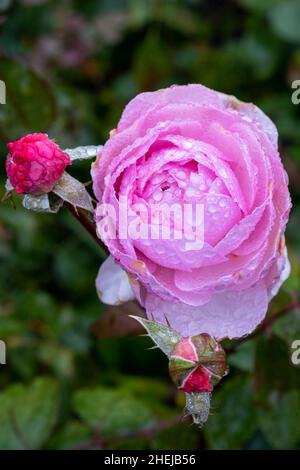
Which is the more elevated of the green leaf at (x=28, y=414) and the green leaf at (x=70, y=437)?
the green leaf at (x=28, y=414)

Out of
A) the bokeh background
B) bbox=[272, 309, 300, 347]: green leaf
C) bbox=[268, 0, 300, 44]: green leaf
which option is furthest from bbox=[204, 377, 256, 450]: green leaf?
bbox=[268, 0, 300, 44]: green leaf

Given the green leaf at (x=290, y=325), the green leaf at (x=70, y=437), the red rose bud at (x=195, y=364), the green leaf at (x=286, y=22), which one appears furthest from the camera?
the green leaf at (x=286, y=22)

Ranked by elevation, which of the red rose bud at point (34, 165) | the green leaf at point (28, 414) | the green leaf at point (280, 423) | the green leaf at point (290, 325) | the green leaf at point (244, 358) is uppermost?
the red rose bud at point (34, 165)

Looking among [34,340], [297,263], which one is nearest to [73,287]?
→ [34,340]

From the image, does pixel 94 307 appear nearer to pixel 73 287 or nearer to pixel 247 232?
pixel 73 287

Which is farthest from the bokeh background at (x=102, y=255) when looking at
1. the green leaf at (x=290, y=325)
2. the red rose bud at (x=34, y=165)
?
the red rose bud at (x=34, y=165)

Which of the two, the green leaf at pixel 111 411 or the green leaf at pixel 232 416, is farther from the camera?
the green leaf at pixel 111 411

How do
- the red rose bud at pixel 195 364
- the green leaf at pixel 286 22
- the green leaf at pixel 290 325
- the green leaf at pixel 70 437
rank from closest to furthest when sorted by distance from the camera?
the red rose bud at pixel 195 364 → the green leaf at pixel 290 325 → the green leaf at pixel 70 437 → the green leaf at pixel 286 22

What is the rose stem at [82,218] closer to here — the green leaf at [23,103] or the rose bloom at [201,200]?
the rose bloom at [201,200]
